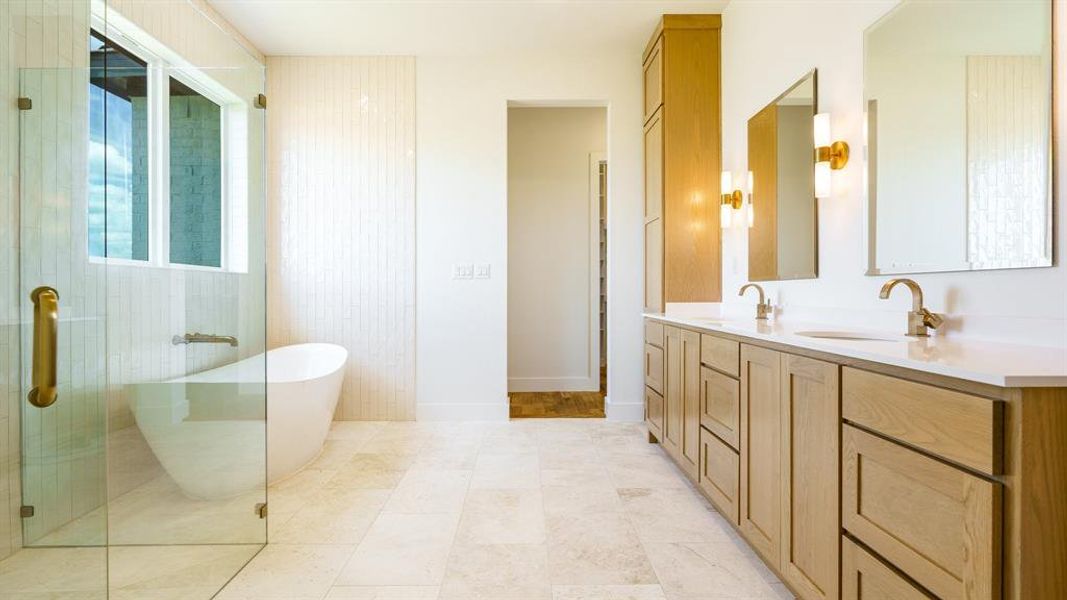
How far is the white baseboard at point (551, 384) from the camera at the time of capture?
5.03m

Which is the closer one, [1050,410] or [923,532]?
[1050,410]

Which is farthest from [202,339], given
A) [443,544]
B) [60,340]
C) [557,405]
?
[557,405]

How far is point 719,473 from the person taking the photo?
2061mm

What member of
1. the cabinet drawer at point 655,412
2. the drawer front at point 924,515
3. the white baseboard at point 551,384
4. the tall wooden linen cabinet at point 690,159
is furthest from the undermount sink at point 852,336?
the white baseboard at point 551,384

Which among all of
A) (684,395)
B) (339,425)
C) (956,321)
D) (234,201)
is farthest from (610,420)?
(234,201)

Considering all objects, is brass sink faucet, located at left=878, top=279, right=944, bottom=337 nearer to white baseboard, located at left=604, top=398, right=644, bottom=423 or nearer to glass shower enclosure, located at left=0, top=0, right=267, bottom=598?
glass shower enclosure, located at left=0, top=0, right=267, bottom=598

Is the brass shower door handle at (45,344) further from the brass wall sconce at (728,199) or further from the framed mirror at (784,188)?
the brass wall sconce at (728,199)

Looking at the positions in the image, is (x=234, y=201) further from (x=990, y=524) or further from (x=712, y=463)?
(x=990, y=524)

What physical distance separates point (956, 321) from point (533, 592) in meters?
1.50

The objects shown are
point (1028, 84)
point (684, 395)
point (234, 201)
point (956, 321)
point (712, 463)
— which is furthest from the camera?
point (684, 395)

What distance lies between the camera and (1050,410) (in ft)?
2.69

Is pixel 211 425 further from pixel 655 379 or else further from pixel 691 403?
pixel 655 379

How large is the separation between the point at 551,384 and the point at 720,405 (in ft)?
10.0

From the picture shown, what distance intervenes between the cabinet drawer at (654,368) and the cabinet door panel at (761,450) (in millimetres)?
1100
